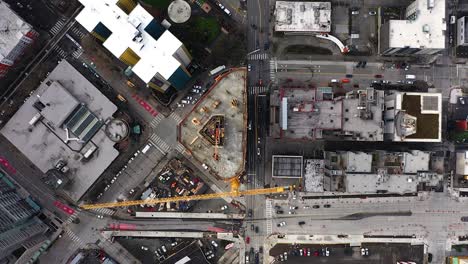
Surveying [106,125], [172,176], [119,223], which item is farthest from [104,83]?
[119,223]

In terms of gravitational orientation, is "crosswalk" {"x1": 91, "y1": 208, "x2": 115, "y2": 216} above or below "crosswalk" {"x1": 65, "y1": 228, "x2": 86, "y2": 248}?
above

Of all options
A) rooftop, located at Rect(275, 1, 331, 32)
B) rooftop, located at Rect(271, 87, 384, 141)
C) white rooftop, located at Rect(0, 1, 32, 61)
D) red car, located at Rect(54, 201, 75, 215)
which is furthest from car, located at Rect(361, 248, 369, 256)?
white rooftop, located at Rect(0, 1, 32, 61)

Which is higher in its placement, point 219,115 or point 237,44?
point 237,44

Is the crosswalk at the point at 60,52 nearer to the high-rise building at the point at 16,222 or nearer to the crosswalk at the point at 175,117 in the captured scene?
the crosswalk at the point at 175,117

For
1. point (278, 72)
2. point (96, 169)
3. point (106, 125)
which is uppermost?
point (278, 72)

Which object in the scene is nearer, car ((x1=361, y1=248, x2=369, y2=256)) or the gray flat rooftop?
the gray flat rooftop

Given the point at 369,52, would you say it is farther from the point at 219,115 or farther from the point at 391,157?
the point at 219,115

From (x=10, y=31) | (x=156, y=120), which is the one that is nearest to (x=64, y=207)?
(x=156, y=120)

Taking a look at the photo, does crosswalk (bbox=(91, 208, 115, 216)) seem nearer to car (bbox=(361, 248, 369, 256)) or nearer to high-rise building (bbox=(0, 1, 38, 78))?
high-rise building (bbox=(0, 1, 38, 78))
